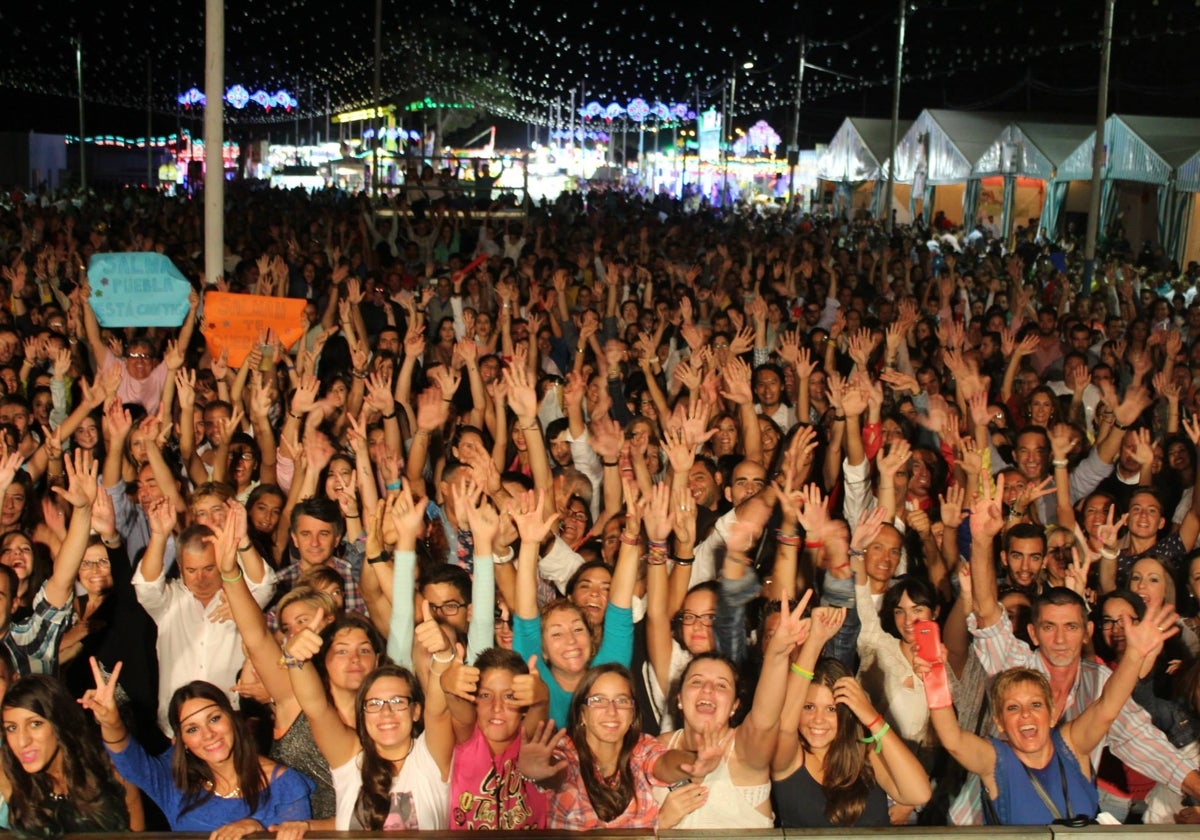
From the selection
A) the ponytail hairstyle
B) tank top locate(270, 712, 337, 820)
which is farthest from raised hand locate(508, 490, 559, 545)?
the ponytail hairstyle

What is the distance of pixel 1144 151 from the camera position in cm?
2303

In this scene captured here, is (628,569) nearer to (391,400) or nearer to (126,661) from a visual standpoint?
(126,661)

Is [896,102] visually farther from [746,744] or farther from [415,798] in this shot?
[415,798]

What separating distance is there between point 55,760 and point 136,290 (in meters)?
5.55

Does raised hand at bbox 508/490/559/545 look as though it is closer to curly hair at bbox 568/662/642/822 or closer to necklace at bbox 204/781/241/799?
curly hair at bbox 568/662/642/822

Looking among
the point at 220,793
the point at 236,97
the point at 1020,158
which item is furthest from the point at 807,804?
the point at 236,97

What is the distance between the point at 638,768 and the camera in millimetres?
3914

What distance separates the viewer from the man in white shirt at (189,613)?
4.78m

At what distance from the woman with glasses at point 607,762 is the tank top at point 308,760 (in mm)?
608

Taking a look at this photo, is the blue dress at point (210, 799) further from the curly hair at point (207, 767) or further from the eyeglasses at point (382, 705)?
the eyeglasses at point (382, 705)

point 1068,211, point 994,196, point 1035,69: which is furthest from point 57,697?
point 1035,69

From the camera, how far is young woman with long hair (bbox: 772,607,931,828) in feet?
12.7

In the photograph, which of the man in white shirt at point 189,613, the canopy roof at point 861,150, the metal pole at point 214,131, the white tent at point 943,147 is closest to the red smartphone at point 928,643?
the man in white shirt at point 189,613

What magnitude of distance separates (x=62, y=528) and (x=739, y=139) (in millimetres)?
66084
